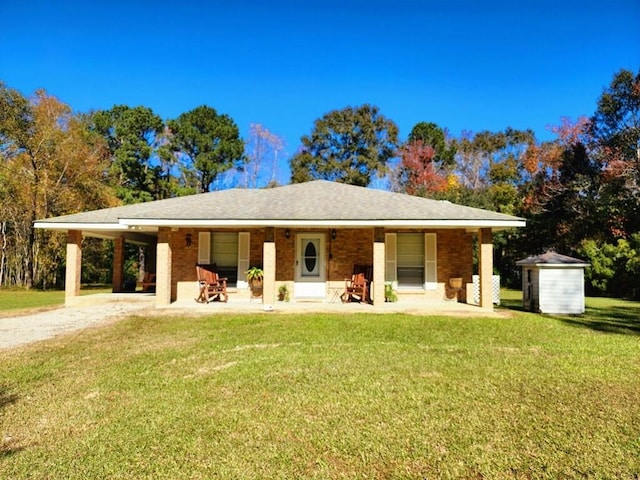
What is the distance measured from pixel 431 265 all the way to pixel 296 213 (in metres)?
4.73

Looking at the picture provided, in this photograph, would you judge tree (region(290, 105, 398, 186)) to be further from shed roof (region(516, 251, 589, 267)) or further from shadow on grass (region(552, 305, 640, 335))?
shadow on grass (region(552, 305, 640, 335))

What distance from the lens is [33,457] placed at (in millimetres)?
3258

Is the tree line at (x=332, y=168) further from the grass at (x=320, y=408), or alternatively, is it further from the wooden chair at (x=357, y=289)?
the grass at (x=320, y=408)

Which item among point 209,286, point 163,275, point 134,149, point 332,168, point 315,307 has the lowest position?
point 315,307

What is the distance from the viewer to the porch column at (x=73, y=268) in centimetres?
1299

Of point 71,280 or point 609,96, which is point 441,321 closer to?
point 71,280

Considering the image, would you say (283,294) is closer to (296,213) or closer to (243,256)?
(243,256)

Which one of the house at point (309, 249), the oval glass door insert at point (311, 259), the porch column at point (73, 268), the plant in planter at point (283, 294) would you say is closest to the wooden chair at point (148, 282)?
the porch column at point (73, 268)

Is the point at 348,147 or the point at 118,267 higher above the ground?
the point at 348,147

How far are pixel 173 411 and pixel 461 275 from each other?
35.4 ft

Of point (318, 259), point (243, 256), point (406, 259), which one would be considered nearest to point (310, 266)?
point (318, 259)

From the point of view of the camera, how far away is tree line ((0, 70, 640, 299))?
2231 cm

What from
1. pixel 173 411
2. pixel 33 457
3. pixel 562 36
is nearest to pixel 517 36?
pixel 562 36

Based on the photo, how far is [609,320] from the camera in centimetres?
1070
